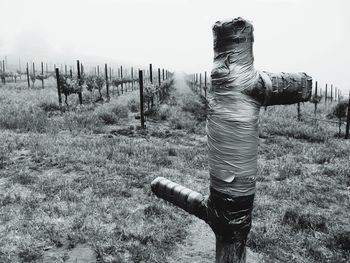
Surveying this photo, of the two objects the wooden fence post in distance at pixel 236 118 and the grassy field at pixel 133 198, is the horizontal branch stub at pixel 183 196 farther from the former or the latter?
the grassy field at pixel 133 198

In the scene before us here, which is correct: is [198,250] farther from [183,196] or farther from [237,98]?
[237,98]

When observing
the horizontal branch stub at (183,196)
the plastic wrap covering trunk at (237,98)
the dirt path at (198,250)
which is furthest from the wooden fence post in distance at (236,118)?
the dirt path at (198,250)

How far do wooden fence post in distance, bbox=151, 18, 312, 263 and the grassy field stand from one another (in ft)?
7.85

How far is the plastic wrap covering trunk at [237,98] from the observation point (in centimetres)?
107

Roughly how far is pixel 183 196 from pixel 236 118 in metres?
0.47

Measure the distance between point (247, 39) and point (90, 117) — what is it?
39.7ft

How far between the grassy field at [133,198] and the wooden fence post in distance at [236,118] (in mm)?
2392

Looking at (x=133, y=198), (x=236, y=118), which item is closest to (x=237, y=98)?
(x=236, y=118)

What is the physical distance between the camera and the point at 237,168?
108cm

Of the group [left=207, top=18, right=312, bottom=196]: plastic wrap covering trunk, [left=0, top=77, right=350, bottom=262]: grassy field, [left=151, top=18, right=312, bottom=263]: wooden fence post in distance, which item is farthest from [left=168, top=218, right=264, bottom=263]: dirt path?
[left=207, top=18, right=312, bottom=196]: plastic wrap covering trunk

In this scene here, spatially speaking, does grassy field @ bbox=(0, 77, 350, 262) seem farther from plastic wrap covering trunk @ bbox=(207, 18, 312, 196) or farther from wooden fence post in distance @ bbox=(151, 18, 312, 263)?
plastic wrap covering trunk @ bbox=(207, 18, 312, 196)

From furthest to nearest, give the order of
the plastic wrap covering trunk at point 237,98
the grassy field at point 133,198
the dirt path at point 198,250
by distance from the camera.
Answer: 1. the grassy field at point 133,198
2. the dirt path at point 198,250
3. the plastic wrap covering trunk at point 237,98

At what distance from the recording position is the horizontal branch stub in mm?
1287

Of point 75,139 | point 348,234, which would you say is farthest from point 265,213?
point 75,139
